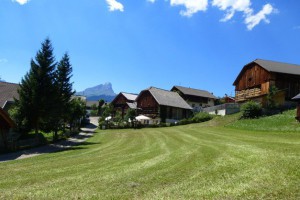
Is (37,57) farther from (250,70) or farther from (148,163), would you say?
(250,70)

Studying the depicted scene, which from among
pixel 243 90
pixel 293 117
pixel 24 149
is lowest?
pixel 24 149

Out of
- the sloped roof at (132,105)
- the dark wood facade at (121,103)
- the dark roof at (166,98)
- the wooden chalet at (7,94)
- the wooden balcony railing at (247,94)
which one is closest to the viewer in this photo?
the wooden chalet at (7,94)

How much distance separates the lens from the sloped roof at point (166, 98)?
2506 inches

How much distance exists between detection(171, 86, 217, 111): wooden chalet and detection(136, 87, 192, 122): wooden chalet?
15.2m

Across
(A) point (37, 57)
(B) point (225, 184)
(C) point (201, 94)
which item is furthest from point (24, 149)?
(C) point (201, 94)

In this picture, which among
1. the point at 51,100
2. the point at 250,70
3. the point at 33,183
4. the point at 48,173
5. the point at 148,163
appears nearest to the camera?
the point at 33,183

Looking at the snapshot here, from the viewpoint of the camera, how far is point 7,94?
4300 cm

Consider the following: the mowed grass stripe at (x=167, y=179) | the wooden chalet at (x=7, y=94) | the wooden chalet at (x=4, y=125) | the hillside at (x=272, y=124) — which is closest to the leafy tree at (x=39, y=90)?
the wooden chalet at (x=4, y=125)

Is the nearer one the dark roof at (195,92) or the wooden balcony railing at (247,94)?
the wooden balcony railing at (247,94)

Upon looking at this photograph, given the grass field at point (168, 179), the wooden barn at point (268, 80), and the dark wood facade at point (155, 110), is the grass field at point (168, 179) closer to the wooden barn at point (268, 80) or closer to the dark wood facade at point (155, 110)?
the wooden barn at point (268, 80)

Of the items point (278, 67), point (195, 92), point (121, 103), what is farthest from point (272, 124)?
point (195, 92)

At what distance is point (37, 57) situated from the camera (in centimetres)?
3300

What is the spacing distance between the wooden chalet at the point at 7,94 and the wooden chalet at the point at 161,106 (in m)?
27.3

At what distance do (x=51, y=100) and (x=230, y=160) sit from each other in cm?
2286
